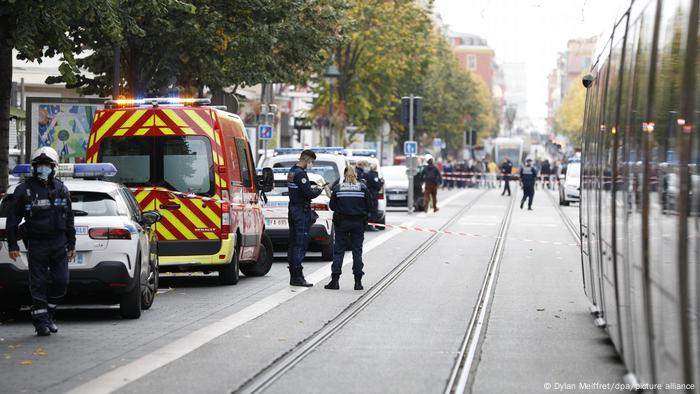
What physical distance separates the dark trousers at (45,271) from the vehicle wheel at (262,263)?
26.8ft

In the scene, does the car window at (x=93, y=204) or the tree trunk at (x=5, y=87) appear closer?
the car window at (x=93, y=204)

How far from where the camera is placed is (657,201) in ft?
24.5

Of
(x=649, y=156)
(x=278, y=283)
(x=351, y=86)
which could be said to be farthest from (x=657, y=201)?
(x=351, y=86)

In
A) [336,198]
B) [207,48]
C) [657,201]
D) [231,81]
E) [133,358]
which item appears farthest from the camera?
[231,81]

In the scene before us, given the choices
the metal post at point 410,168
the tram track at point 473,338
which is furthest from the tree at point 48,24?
the metal post at point 410,168

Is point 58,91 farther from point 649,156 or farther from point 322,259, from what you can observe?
point 649,156

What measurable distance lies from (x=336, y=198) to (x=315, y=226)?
6249 millimetres

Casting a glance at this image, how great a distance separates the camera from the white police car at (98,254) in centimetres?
1508

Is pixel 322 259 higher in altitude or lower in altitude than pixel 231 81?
lower

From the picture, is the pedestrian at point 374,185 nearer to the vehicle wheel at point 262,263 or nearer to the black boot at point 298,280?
the vehicle wheel at point 262,263

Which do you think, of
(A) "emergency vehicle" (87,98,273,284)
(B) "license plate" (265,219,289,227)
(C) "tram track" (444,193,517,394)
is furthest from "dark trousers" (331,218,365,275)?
(B) "license plate" (265,219,289,227)

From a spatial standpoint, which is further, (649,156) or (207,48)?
(207,48)

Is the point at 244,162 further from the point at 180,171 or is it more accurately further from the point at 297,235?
the point at 297,235

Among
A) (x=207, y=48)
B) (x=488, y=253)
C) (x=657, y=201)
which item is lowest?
(x=488, y=253)
